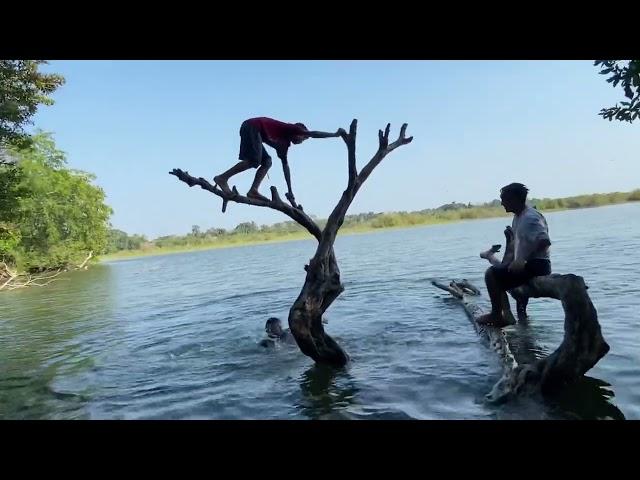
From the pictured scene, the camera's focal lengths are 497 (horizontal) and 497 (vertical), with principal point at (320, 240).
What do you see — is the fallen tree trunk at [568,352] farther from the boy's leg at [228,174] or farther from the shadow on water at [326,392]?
the boy's leg at [228,174]

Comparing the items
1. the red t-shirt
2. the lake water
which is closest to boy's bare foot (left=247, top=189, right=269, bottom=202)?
the red t-shirt

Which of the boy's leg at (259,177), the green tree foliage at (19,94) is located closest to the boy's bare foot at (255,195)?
the boy's leg at (259,177)

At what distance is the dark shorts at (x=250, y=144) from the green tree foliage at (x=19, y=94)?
14861 mm

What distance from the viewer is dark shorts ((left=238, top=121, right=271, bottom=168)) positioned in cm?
712

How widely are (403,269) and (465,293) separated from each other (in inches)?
389

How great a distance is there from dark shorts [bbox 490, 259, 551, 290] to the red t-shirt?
339 centimetres

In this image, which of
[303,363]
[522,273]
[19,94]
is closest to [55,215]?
[19,94]

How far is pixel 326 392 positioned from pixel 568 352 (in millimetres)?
3052

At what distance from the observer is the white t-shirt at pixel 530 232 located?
615 centimetres

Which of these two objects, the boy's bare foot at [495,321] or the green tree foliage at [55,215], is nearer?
the boy's bare foot at [495,321]

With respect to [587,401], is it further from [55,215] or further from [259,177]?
[55,215]
